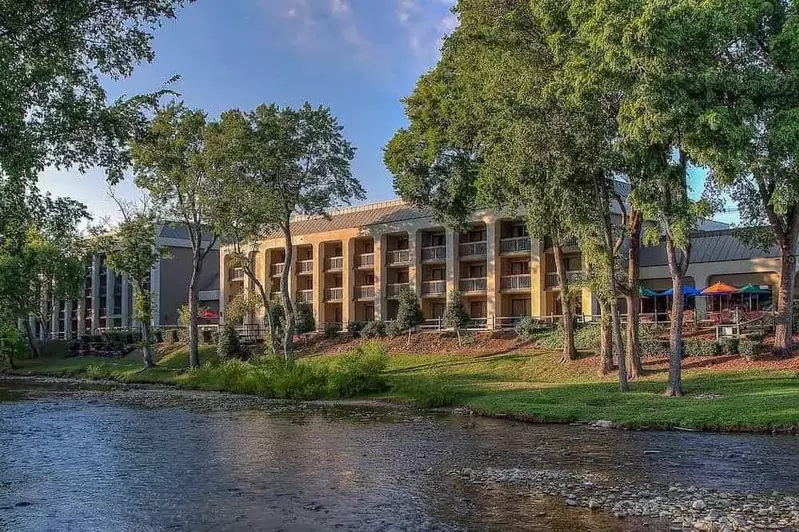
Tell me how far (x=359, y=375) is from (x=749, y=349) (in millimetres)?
15867

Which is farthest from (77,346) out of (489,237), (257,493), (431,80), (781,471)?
(781,471)

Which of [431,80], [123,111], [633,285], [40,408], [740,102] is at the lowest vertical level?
[40,408]

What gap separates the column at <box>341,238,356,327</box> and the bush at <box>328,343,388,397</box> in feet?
78.9

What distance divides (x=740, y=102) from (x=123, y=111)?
18258 mm

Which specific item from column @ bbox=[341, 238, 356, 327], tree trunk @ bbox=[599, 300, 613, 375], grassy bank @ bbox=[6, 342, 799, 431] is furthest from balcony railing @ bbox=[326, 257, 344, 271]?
tree trunk @ bbox=[599, 300, 613, 375]

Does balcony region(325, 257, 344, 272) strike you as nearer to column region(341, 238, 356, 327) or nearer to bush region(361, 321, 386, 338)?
column region(341, 238, 356, 327)

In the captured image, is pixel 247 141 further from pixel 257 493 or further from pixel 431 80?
pixel 257 493

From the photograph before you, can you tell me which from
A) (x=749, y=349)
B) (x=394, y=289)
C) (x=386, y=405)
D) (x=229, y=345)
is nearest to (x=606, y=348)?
(x=749, y=349)

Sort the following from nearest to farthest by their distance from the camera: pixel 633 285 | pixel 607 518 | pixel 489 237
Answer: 1. pixel 607 518
2. pixel 633 285
3. pixel 489 237

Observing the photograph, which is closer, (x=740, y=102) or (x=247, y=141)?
(x=740, y=102)

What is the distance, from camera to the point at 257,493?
1270 cm

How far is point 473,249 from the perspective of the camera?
5000 cm

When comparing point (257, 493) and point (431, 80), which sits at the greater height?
point (431, 80)

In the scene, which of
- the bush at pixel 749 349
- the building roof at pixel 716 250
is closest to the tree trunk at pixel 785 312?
the bush at pixel 749 349
